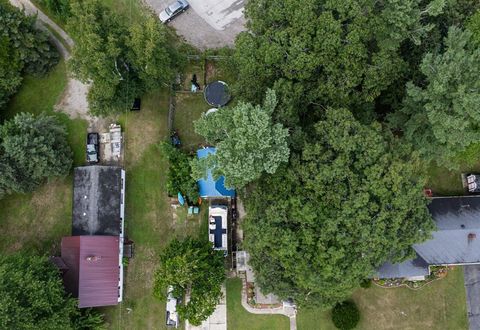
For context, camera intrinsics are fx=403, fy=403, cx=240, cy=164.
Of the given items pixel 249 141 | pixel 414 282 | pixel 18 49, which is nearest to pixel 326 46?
pixel 249 141

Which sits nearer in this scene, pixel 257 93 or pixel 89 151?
pixel 257 93

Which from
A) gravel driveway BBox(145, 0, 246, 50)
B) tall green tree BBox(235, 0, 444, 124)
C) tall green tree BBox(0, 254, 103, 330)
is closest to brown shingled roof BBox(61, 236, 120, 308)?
tall green tree BBox(0, 254, 103, 330)

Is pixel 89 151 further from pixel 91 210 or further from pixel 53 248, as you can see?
pixel 53 248

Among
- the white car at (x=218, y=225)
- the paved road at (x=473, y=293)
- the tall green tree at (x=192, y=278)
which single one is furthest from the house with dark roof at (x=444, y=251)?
the tall green tree at (x=192, y=278)

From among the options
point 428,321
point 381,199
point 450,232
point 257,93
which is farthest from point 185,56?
point 428,321

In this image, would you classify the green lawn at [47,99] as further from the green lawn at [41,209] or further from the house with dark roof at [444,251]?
the house with dark roof at [444,251]

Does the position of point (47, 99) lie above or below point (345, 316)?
above

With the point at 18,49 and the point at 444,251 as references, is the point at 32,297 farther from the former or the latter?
the point at 444,251
